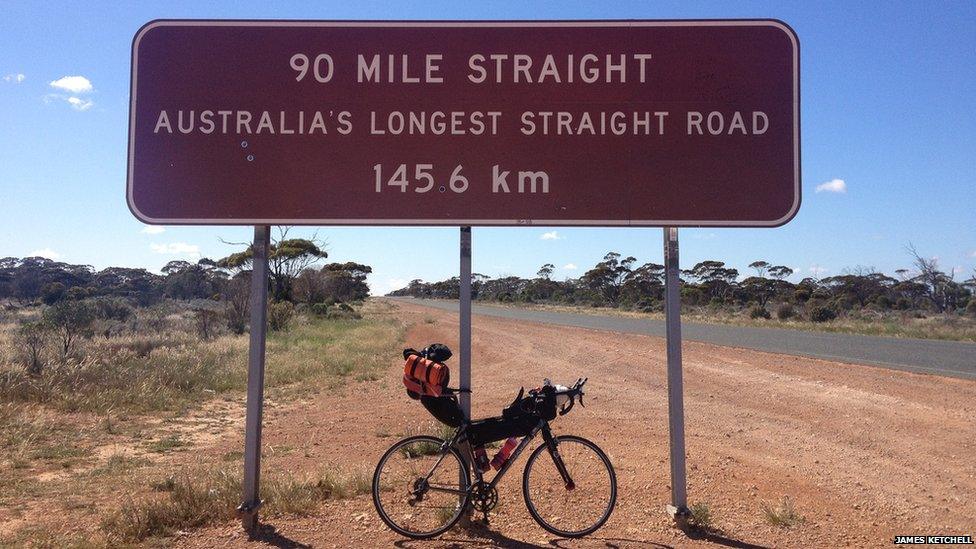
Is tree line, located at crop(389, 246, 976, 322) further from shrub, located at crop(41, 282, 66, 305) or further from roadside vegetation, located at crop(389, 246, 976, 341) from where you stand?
shrub, located at crop(41, 282, 66, 305)

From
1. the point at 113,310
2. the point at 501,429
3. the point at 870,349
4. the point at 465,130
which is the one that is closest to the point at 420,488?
the point at 501,429

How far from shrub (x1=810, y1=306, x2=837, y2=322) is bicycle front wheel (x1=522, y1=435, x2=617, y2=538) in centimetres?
3451

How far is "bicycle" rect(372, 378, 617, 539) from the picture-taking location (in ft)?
14.2

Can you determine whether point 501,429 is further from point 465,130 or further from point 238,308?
point 238,308

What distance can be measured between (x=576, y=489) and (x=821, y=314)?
35336 millimetres

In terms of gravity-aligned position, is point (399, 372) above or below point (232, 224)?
below

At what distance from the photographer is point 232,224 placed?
4648 millimetres

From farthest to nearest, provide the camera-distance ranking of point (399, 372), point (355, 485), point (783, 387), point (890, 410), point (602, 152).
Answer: point (399, 372) < point (783, 387) < point (890, 410) < point (355, 485) < point (602, 152)

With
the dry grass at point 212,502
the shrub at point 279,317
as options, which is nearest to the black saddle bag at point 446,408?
the dry grass at point 212,502

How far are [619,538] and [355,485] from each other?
215 cm

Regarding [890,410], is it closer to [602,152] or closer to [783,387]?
[783,387]

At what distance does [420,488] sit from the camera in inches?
175

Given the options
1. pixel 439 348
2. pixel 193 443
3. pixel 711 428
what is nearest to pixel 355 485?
pixel 439 348

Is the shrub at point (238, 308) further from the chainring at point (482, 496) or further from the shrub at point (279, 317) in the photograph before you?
the chainring at point (482, 496)
